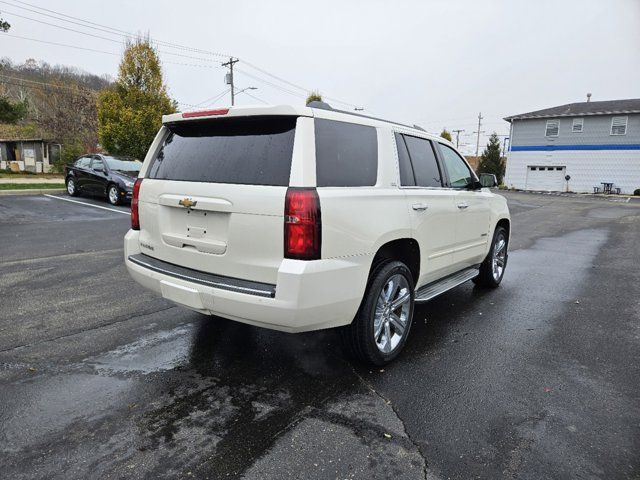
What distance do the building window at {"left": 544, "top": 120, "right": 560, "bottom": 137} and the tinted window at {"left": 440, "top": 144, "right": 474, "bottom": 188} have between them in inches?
1336

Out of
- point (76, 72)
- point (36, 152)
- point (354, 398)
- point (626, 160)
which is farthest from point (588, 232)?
point (76, 72)

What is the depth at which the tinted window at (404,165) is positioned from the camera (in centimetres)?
378

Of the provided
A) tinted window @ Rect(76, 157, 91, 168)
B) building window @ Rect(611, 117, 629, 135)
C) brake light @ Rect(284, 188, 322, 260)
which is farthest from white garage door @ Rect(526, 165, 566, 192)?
brake light @ Rect(284, 188, 322, 260)

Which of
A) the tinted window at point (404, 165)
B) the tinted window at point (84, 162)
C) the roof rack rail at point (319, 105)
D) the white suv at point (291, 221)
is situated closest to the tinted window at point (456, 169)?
the white suv at point (291, 221)

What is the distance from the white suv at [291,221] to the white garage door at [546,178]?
34975 millimetres

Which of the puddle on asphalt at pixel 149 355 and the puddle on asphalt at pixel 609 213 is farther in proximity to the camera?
the puddle on asphalt at pixel 609 213

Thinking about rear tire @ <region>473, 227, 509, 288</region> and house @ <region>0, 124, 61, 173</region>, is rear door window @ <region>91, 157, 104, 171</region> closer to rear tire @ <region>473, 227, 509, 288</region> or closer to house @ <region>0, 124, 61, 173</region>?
rear tire @ <region>473, 227, 509, 288</region>

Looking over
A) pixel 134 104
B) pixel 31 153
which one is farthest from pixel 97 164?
pixel 31 153

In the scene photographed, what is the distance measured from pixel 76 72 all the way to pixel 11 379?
40372 mm

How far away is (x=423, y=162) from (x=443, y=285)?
1.25m

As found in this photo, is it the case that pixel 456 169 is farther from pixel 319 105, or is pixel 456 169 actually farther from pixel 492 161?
pixel 492 161

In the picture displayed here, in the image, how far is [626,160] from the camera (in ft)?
104

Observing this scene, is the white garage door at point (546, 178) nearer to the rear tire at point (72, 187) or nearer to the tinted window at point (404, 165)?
the rear tire at point (72, 187)

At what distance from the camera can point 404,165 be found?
386 centimetres
